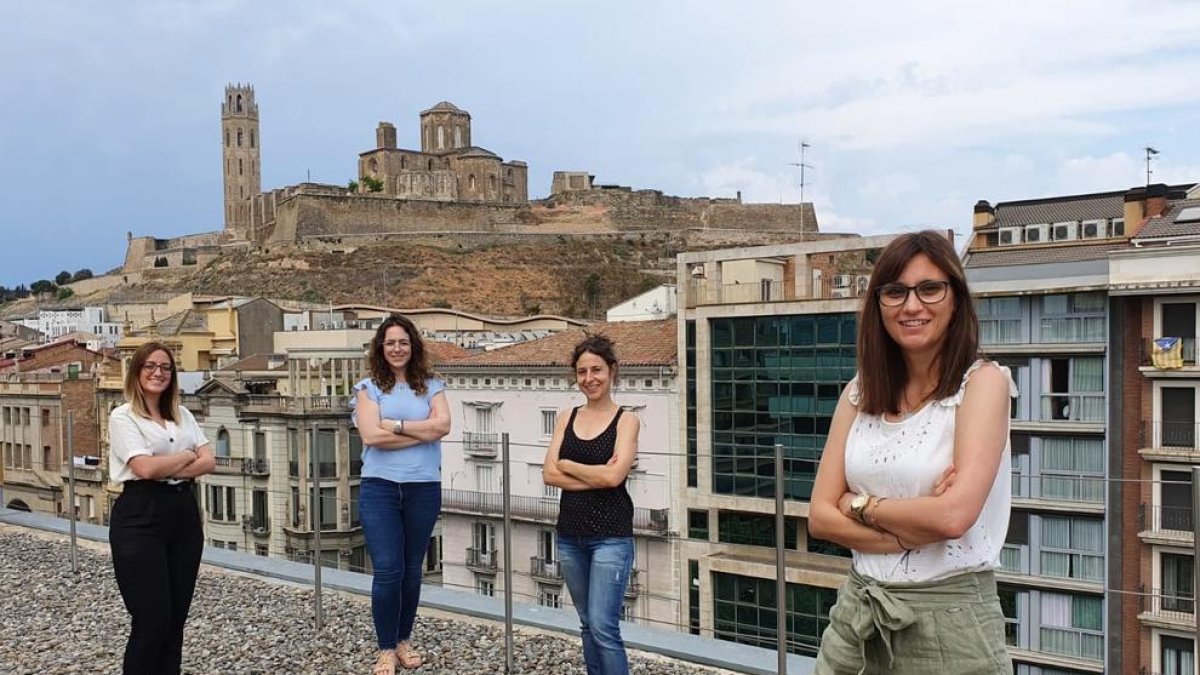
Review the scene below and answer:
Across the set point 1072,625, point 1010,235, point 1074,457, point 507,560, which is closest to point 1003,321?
point 1074,457

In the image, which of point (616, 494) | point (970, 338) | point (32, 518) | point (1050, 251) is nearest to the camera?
point (970, 338)

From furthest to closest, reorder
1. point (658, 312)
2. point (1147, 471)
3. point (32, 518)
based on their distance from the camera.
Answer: point (658, 312) < point (1147, 471) < point (32, 518)

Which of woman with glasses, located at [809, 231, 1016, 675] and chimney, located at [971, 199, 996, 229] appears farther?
chimney, located at [971, 199, 996, 229]

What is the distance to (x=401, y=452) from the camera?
451cm

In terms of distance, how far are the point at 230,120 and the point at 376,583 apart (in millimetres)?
95765

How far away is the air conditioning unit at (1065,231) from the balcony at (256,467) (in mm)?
17741

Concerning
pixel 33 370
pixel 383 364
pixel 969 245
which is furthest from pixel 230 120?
pixel 383 364

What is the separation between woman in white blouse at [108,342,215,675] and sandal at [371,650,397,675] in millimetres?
851

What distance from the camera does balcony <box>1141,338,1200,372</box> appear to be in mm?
14602

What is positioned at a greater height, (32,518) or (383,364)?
(383,364)

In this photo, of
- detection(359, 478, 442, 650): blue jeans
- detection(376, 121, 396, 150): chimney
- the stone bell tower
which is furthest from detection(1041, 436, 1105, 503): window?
the stone bell tower

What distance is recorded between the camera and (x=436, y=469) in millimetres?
4609

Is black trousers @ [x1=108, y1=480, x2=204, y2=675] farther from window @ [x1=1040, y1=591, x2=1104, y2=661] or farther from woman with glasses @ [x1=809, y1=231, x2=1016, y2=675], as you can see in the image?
window @ [x1=1040, y1=591, x2=1104, y2=661]

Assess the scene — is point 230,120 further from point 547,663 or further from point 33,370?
point 547,663
